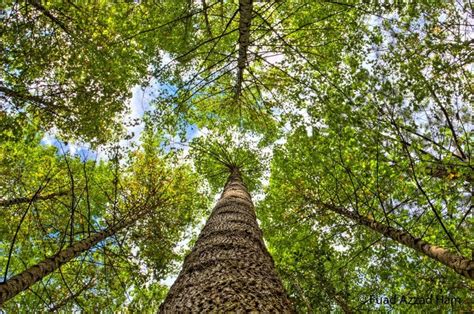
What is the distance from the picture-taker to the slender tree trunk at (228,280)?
6.20 feet

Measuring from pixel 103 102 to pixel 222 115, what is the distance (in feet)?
15.0

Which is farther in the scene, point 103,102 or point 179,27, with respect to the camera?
point 179,27

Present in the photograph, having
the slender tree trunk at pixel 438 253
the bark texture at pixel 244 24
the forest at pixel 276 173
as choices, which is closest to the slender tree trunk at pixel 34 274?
the forest at pixel 276 173

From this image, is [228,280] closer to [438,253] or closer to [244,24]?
[438,253]

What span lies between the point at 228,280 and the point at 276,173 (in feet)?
28.9

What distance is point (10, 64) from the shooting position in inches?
216

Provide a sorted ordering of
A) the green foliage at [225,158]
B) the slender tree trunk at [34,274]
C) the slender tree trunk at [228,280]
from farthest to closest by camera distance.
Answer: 1. the green foliage at [225,158]
2. the slender tree trunk at [34,274]
3. the slender tree trunk at [228,280]

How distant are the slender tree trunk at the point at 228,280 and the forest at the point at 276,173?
0.05 feet

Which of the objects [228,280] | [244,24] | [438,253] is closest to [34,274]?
[228,280]

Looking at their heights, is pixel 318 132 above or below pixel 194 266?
above

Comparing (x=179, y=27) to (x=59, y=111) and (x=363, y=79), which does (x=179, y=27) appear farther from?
(x=363, y=79)

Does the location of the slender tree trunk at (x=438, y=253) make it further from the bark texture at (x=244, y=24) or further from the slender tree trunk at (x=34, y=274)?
the slender tree trunk at (x=34, y=274)

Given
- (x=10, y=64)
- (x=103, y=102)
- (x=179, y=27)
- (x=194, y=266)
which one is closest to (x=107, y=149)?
(x=103, y=102)

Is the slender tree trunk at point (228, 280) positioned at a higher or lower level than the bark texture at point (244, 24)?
lower
